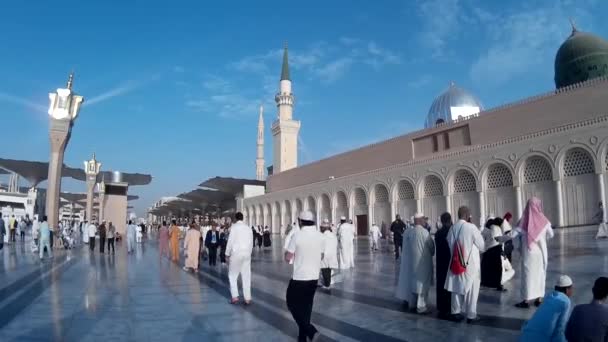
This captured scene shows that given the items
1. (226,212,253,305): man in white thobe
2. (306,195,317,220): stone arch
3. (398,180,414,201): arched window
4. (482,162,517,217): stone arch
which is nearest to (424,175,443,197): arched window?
(398,180,414,201): arched window

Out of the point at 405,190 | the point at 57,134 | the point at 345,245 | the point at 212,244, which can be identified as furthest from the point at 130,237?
the point at 405,190

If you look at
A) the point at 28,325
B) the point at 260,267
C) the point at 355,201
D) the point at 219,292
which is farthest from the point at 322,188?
the point at 28,325

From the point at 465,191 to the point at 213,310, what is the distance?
20637 millimetres

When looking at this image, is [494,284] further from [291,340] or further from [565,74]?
[565,74]

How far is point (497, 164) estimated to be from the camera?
21.9 m

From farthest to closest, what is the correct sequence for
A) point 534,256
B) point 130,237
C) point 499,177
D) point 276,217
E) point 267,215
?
point 267,215 → point 276,217 → point 499,177 → point 130,237 → point 534,256

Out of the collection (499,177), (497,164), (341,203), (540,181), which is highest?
(497,164)

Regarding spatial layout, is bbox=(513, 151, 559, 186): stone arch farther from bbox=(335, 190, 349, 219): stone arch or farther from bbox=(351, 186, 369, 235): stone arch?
bbox=(335, 190, 349, 219): stone arch

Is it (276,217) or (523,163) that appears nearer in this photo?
(523,163)

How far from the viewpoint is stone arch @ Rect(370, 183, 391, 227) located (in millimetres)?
28344

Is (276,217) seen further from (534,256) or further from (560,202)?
(534,256)

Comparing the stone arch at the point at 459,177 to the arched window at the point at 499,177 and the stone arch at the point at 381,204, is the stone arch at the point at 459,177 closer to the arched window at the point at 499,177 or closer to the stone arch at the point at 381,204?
the arched window at the point at 499,177

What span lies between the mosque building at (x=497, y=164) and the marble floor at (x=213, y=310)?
12076 millimetres

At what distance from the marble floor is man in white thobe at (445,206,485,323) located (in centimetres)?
19
